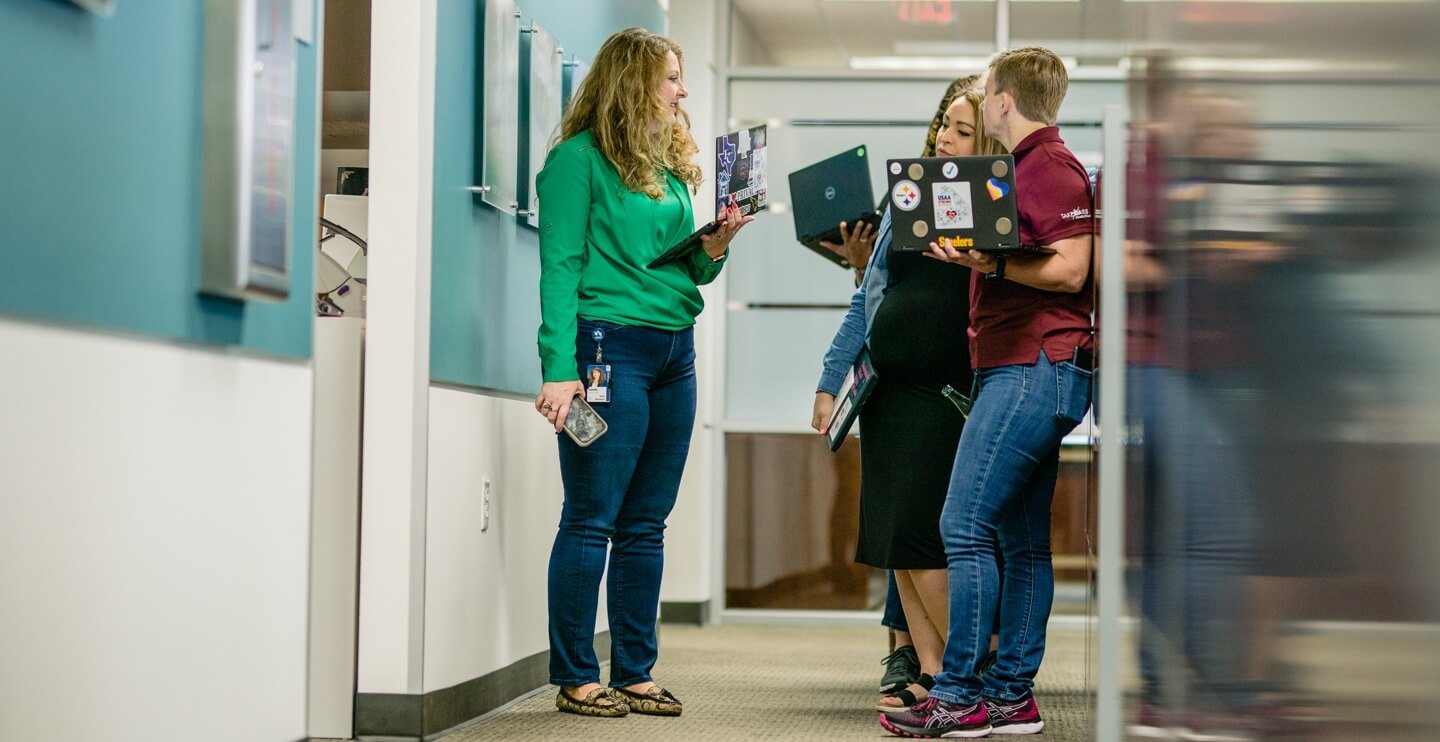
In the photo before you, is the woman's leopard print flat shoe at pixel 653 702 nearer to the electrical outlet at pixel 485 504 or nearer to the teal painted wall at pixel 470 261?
the electrical outlet at pixel 485 504

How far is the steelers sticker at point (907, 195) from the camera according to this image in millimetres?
2678

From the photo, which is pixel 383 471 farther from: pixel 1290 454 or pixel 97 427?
pixel 1290 454

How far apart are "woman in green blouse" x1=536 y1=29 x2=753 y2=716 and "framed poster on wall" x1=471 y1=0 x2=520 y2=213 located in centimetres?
12

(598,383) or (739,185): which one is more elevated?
(739,185)

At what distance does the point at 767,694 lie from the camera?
3.49 m

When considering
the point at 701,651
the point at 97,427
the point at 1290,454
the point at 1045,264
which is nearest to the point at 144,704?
the point at 97,427

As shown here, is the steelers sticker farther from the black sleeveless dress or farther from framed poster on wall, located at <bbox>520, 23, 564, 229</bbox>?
framed poster on wall, located at <bbox>520, 23, 564, 229</bbox>

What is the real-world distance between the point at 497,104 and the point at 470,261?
0.37 meters

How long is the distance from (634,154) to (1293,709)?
8.02 feet

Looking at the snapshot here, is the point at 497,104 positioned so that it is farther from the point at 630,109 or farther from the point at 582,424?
the point at 582,424

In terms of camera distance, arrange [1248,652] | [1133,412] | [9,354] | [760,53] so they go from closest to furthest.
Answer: [1248,652] < [9,354] < [1133,412] < [760,53]

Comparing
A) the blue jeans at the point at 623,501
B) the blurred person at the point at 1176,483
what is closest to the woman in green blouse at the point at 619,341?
the blue jeans at the point at 623,501

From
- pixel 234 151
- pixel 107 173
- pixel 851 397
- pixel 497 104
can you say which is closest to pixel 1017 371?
pixel 851 397

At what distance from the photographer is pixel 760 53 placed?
5.69 meters
